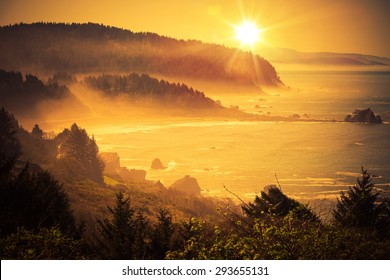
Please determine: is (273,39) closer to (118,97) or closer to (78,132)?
(118,97)

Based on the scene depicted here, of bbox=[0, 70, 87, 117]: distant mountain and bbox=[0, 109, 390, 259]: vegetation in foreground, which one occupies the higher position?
bbox=[0, 70, 87, 117]: distant mountain

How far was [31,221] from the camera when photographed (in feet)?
36.8

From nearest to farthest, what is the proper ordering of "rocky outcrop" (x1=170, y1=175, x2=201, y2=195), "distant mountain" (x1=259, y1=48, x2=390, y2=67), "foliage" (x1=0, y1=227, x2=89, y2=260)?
"foliage" (x1=0, y1=227, x2=89, y2=260)
"rocky outcrop" (x1=170, y1=175, x2=201, y2=195)
"distant mountain" (x1=259, y1=48, x2=390, y2=67)

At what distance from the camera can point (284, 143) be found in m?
11.9

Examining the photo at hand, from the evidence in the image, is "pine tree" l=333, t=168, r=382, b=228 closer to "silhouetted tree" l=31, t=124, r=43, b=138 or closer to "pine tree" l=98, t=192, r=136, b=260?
"pine tree" l=98, t=192, r=136, b=260

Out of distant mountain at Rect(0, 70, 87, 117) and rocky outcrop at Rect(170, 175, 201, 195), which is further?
distant mountain at Rect(0, 70, 87, 117)

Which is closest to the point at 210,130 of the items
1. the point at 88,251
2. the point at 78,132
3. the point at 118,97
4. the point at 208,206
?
the point at 208,206

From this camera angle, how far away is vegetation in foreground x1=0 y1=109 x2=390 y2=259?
7625mm

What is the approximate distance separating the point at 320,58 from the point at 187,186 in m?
5.74

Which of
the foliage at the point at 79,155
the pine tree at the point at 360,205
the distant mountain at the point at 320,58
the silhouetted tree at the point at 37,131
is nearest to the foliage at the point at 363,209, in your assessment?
the pine tree at the point at 360,205

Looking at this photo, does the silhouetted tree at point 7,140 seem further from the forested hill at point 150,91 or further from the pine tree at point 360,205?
the pine tree at point 360,205

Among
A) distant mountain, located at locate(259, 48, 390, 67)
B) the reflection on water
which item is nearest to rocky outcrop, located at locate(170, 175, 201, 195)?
the reflection on water

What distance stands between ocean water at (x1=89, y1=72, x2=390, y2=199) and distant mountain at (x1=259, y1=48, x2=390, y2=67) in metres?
0.39

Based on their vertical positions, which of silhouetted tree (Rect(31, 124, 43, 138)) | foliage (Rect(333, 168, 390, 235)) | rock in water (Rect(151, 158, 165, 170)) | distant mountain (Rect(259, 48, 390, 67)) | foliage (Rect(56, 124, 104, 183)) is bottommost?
foliage (Rect(333, 168, 390, 235))
